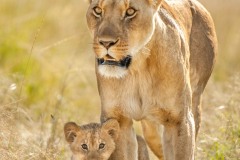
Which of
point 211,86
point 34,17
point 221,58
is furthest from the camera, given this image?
point 221,58

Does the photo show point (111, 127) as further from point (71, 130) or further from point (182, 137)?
point (182, 137)

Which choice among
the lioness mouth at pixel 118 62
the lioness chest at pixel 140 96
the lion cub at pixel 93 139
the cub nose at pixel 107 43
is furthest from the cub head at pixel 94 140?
the cub nose at pixel 107 43

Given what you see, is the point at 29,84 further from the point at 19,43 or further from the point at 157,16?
the point at 157,16

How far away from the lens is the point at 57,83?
11273 millimetres

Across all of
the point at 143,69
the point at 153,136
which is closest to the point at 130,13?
the point at 143,69

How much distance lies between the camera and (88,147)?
663 centimetres

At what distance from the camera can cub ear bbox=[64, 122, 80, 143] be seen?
6816mm

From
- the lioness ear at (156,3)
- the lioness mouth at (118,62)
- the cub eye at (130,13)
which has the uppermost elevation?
the lioness ear at (156,3)

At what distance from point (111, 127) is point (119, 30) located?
76 centimetres

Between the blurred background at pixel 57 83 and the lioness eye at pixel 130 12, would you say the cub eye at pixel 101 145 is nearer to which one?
the blurred background at pixel 57 83

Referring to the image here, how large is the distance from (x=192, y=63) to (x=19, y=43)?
15.2ft

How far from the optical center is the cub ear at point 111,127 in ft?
21.6

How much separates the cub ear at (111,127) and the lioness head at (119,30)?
41 centimetres

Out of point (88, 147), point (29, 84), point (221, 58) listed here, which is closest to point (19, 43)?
point (29, 84)
